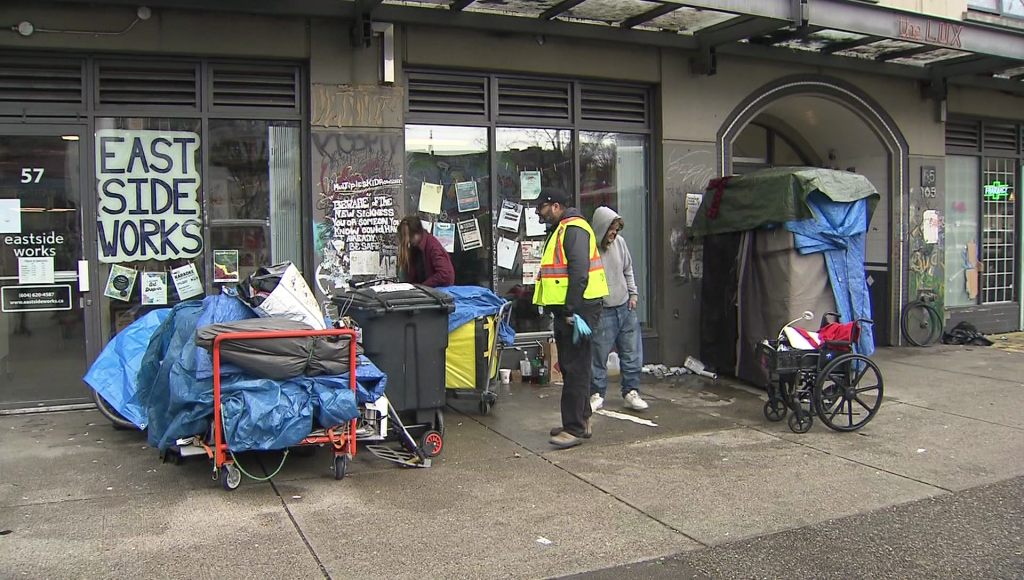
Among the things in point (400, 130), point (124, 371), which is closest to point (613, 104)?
point (400, 130)

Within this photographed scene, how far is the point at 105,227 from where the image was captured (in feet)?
26.1

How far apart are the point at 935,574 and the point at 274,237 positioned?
647cm

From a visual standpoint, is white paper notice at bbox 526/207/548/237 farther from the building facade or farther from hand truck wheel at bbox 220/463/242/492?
hand truck wheel at bbox 220/463/242/492

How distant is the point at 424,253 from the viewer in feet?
26.9

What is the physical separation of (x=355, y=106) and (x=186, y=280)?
238 centimetres

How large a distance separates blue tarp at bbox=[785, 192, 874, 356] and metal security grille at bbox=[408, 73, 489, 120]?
3517 millimetres

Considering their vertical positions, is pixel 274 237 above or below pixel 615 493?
above

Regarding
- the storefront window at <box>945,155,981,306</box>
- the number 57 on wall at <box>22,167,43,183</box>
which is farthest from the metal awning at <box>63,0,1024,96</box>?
the storefront window at <box>945,155,981,306</box>

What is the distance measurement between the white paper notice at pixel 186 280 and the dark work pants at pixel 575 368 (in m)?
3.81

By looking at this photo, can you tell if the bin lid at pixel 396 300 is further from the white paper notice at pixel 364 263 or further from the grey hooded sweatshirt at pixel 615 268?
the white paper notice at pixel 364 263

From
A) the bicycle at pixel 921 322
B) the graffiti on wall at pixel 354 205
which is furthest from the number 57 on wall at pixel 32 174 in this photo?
the bicycle at pixel 921 322

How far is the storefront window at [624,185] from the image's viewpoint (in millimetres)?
9875

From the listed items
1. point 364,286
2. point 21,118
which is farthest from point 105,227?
point 364,286

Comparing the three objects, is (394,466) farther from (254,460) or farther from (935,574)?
(935,574)
